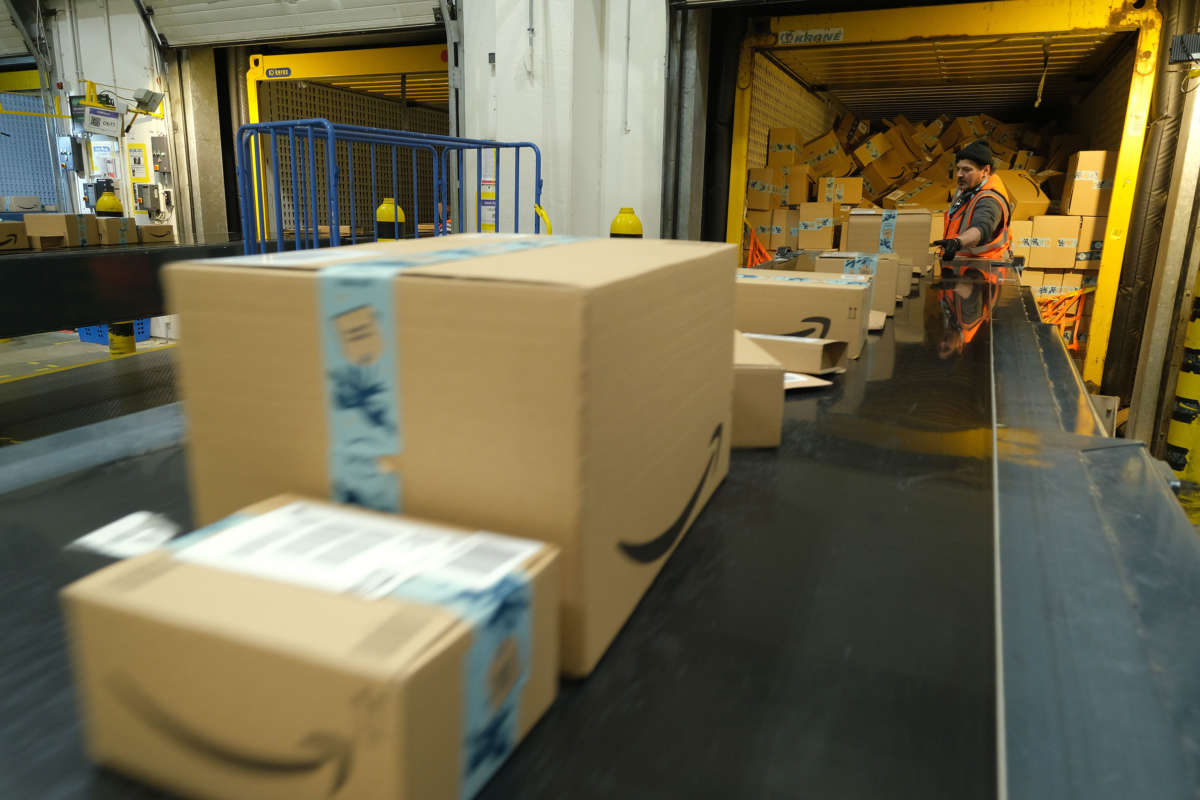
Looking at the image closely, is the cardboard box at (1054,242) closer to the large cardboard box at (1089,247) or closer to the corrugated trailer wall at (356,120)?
the large cardboard box at (1089,247)

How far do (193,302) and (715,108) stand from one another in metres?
5.67

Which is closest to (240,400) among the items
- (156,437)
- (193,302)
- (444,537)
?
(193,302)

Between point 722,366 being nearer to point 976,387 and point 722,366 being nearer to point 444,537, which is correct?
point 444,537

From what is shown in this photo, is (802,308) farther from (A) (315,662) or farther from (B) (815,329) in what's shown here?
(A) (315,662)

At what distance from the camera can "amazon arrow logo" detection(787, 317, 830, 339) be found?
5.83 feet

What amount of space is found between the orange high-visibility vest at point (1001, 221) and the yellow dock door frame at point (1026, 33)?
3.07ft

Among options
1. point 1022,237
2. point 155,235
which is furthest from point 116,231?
point 1022,237

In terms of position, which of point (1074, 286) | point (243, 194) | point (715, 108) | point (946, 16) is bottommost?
point (1074, 286)

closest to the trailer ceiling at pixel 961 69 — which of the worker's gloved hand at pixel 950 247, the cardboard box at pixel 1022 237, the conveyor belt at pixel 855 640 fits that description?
the cardboard box at pixel 1022 237

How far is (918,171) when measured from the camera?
27.2 ft

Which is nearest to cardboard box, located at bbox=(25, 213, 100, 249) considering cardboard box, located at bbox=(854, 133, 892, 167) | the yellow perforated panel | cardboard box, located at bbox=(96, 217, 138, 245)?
cardboard box, located at bbox=(96, 217, 138, 245)

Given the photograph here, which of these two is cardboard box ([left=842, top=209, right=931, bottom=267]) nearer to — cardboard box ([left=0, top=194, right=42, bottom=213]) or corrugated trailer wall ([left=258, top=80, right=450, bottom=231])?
corrugated trailer wall ([left=258, top=80, right=450, bottom=231])

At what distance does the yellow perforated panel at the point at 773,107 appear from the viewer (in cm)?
652

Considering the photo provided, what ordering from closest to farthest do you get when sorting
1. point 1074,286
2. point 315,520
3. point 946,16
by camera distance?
point 315,520 → point 946,16 → point 1074,286
